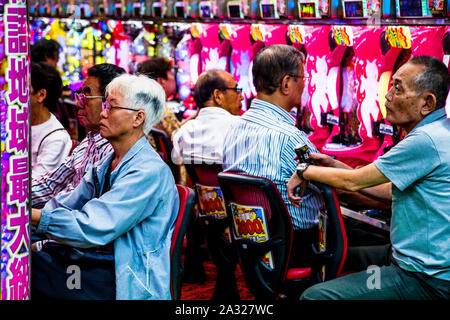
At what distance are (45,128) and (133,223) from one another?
1522 mm

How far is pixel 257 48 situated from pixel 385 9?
1407 mm

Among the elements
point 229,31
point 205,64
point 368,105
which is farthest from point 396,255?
point 205,64

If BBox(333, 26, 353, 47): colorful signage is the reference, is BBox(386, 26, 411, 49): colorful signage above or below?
below

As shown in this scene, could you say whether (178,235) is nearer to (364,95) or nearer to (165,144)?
(364,95)

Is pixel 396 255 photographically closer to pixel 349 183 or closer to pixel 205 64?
pixel 349 183

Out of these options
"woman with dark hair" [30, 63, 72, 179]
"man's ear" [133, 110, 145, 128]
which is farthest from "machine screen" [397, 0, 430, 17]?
"woman with dark hair" [30, 63, 72, 179]

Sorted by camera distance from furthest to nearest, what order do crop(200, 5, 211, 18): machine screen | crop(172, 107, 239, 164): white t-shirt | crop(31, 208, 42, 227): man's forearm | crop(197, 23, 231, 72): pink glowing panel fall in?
crop(200, 5, 211, 18): machine screen, crop(197, 23, 231, 72): pink glowing panel, crop(172, 107, 239, 164): white t-shirt, crop(31, 208, 42, 227): man's forearm

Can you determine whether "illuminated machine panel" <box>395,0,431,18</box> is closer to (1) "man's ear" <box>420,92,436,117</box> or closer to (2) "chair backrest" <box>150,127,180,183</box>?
(1) "man's ear" <box>420,92,436,117</box>

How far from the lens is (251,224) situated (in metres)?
2.80

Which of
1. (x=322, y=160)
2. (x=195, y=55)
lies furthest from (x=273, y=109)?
(x=195, y=55)

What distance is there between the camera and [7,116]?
1655 millimetres

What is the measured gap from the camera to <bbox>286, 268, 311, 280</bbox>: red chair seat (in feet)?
9.18

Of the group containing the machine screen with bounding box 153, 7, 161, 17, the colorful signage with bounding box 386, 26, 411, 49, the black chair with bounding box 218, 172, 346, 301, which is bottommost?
the black chair with bounding box 218, 172, 346, 301

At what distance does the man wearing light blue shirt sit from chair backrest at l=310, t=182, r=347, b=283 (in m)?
0.06
